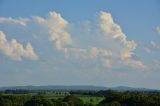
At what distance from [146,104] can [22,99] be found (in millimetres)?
41459

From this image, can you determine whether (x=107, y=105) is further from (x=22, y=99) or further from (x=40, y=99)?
(x=22, y=99)

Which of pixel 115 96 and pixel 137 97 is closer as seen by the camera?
pixel 137 97

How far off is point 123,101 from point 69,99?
19315mm

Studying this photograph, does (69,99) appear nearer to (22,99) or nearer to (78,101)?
(78,101)

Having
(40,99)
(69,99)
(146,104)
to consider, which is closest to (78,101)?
(69,99)

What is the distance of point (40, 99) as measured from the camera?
12594 centimetres

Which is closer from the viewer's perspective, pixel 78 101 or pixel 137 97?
pixel 137 97

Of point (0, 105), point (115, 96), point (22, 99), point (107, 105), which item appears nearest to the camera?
point (107, 105)

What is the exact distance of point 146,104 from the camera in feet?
392

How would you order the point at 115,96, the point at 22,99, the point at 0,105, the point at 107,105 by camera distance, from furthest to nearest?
1. the point at 22,99
2. the point at 115,96
3. the point at 0,105
4. the point at 107,105

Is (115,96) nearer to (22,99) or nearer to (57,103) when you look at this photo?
(57,103)

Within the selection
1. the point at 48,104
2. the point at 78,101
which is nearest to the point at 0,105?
the point at 48,104

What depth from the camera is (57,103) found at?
409 ft

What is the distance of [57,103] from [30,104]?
23.0ft
